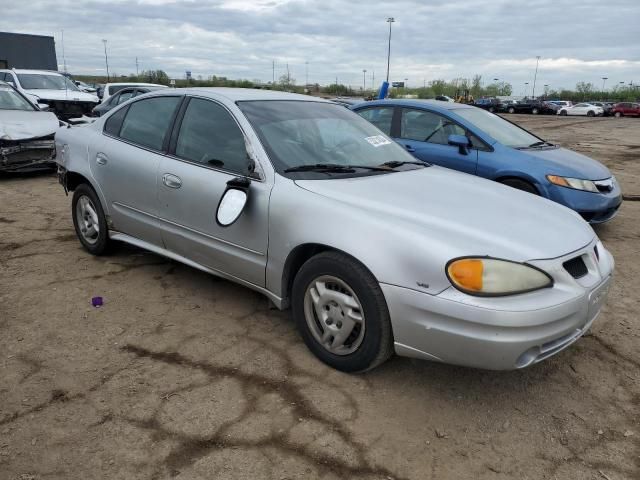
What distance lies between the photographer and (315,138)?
359cm

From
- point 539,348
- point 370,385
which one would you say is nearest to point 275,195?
point 370,385

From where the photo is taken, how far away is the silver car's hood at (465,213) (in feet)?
8.48

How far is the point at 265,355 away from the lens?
10.5ft

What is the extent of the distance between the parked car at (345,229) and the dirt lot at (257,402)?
1.08ft

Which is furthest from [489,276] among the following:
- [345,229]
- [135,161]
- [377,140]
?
[135,161]

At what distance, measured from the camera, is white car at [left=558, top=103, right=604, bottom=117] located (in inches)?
1783

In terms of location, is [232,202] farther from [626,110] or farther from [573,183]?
[626,110]

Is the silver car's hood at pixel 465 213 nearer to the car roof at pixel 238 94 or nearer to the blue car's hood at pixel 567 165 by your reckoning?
the car roof at pixel 238 94

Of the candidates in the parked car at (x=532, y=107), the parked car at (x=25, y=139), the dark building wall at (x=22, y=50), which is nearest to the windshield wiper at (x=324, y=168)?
the parked car at (x=25, y=139)

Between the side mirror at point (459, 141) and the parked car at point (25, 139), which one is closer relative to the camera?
the side mirror at point (459, 141)

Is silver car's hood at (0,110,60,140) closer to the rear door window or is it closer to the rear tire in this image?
the rear door window

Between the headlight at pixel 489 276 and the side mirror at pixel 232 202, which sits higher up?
the side mirror at pixel 232 202

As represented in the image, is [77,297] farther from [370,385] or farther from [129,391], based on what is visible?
[370,385]

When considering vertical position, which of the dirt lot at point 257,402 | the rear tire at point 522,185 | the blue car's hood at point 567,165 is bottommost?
the dirt lot at point 257,402
